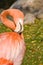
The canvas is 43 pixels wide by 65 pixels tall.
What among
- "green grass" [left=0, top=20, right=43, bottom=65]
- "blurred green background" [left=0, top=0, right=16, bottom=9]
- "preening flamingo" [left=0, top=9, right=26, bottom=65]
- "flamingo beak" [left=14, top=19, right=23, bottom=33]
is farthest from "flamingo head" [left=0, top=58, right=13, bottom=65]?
"blurred green background" [left=0, top=0, right=16, bottom=9]

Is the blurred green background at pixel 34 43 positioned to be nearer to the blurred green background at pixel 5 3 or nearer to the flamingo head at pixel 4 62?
the flamingo head at pixel 4 62

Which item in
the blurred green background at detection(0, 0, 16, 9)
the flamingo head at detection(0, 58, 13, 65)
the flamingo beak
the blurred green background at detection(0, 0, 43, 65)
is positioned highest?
the flamingo beak

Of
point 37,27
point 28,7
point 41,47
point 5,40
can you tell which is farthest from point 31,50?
point 28,7

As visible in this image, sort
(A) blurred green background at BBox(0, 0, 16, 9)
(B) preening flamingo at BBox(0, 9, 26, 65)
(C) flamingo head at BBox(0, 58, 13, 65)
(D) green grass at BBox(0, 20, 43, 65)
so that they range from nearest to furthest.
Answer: (C) flamingo head at BBox(0, 58, 13, 65) → (B) preening flamingo at BBox(0, 9, 26, 65) → (D) green grass at BBox(0, 20, 43, 65) → (A) blurred green background at BBox(0, 0, 16, 9)

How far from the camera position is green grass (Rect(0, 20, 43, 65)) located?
20.4ft

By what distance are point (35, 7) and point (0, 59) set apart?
227 inches

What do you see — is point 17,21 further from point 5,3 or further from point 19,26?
point 5,3

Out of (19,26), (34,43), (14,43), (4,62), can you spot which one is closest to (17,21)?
(19,26)

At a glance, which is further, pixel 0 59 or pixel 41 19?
pixel 41 19

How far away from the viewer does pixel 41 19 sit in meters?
9.31

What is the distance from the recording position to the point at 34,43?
729 centimetres

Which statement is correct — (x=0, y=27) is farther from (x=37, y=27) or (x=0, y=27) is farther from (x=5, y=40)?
(x=5, y=40)

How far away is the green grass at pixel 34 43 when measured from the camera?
6206 millimetres

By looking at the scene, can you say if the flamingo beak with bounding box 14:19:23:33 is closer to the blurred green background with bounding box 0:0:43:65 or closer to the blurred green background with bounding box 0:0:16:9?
the blurred green background with bounding box 0:0:43:65
